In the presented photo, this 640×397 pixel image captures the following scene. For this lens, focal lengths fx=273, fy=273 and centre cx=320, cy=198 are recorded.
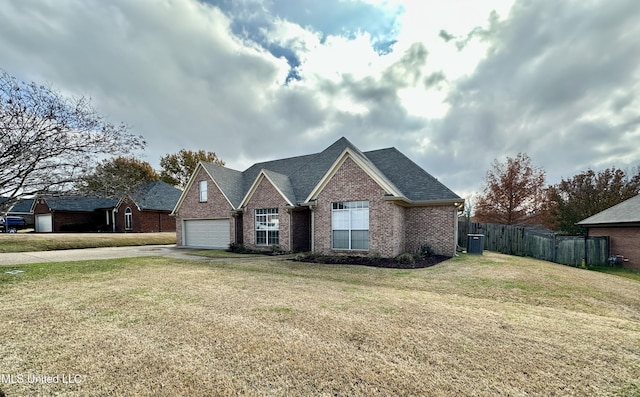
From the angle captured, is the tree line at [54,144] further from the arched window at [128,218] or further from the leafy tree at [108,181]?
the arched window at [128,218]

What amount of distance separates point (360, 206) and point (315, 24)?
9237 mm

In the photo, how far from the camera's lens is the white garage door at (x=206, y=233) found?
20.4m

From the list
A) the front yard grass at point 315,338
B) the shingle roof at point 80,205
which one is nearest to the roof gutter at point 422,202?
the front yard grass at point 315,338

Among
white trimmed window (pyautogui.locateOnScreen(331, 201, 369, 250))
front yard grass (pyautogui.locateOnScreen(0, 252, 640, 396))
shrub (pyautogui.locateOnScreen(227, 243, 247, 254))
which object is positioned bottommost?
shrub (pyautogui.locateOnScreen(227, 243, 247, 254))

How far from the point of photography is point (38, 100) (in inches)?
325

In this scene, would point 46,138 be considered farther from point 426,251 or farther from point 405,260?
point 426,251

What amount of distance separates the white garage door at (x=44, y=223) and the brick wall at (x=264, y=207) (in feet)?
99.1

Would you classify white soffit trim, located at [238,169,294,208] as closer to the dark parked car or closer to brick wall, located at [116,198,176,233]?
brick wall, located at [116,198,176,233]

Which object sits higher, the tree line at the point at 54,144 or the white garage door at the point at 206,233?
the tree line at the point at 54,144

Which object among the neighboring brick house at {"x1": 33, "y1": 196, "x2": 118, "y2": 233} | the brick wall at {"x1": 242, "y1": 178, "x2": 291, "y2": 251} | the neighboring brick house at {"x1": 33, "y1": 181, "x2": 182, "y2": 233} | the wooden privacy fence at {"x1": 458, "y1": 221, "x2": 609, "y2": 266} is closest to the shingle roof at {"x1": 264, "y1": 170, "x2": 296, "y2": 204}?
the brick wall at {"x1": 242, "y1": 178, "x2": 291, "y2": 251}

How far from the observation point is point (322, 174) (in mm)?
19219

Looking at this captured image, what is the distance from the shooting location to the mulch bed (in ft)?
39.2

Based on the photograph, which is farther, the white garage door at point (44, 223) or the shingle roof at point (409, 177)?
the white garage door at point (44, 223)

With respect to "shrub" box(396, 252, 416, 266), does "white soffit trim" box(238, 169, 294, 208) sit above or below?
above
